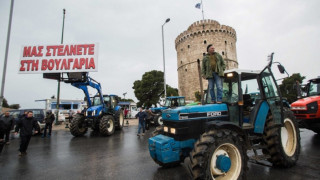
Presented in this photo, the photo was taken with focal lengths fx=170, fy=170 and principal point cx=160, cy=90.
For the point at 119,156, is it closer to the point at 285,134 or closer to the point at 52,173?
the point at 52,173

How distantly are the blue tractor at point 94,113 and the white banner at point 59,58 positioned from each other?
3.15 metres

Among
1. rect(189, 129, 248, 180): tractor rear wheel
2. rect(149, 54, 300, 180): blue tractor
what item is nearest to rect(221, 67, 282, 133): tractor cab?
rect(149, 54, 300, 180): blue tractor

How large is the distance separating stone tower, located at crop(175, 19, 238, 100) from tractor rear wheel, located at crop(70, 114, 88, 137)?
124 ft

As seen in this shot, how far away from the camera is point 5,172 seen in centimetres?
459

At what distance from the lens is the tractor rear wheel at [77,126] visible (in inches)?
417

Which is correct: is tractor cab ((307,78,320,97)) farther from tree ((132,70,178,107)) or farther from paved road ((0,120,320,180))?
tree ((132,70,178,107))

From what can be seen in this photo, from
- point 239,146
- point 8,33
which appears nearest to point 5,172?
point 239,146

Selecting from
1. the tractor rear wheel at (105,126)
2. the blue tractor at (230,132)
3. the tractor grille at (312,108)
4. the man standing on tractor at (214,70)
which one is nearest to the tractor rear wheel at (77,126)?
the tractor rear wheel at (105,126)

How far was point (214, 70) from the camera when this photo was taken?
4203mm

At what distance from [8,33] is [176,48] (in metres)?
47.8

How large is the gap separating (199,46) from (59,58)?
38.7 metres

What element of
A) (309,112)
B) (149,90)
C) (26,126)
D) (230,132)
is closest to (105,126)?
(26,126)

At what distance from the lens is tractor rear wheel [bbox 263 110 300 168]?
3836 millimetres

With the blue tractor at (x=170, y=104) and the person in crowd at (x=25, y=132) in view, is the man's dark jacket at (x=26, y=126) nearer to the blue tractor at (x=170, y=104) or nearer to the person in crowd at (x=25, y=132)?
the person in crowd at (x=25, y=132)
